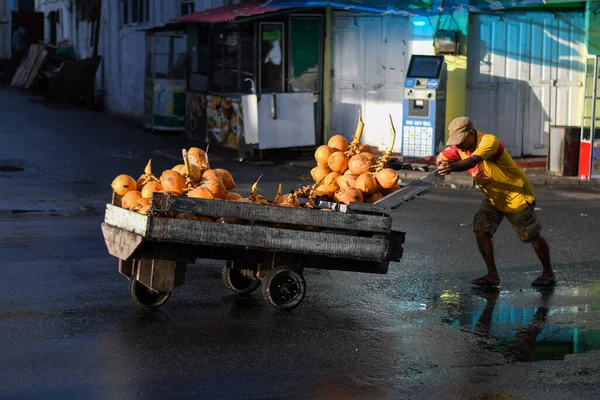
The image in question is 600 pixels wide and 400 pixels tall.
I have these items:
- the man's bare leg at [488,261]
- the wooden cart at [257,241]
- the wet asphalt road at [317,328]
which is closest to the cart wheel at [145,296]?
the wooden cart at [257,241]

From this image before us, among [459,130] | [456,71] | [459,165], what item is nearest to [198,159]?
[459,165]

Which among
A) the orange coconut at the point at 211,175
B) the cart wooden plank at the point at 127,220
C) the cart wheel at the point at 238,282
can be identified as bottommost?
the cart wheel at the point at 238,282

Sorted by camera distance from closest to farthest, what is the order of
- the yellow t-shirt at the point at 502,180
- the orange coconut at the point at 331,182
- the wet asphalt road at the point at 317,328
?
the wet asphalt road at the point at 317,328, the orange coconut at the point at 331,182, the yellow t-shirt at the point at 502,180

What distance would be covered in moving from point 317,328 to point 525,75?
1180 cm

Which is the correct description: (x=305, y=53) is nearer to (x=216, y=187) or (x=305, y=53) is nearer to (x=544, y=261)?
(x=544, y=261)

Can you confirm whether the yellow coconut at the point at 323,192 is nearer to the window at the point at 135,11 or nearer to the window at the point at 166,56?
the window at the point at 166,56

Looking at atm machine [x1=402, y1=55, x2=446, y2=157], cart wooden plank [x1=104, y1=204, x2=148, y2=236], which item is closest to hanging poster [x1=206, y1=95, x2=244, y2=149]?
atm machine [x1=402, y1=55, x2=446, y2=157]

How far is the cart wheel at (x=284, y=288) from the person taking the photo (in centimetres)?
780

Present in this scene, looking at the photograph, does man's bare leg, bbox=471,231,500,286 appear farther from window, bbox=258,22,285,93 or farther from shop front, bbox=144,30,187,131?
shop front, bbox=144,30,187,131

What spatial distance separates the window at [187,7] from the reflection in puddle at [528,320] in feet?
59.4

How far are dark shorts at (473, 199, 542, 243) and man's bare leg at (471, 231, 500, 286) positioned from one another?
0.23 ft

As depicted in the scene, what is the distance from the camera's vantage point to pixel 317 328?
7.45 meters

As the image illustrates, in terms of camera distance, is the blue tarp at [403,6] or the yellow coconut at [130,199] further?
the blue tarp at [403,6]

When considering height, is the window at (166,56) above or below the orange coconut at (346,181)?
above
